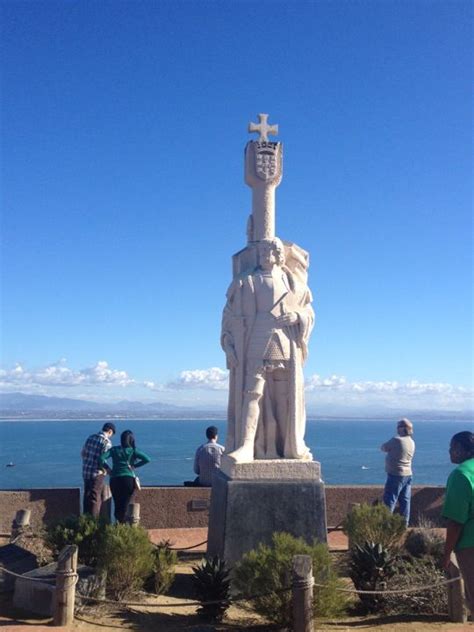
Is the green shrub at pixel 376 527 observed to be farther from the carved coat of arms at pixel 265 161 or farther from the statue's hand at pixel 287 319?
the carved coat of arms at pixel 265 161

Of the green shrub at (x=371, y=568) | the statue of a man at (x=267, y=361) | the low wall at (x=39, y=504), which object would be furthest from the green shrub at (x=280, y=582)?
the low wall at (x=39, y=504)

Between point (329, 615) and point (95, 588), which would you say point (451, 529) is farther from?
point (95, 588)

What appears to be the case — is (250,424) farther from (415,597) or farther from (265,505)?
(415,597)

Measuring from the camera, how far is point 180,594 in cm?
796

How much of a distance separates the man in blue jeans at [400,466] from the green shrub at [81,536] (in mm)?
4767

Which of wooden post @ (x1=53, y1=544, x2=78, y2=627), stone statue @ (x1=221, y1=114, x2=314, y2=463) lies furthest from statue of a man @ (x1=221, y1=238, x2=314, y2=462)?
wooden post @ (x1=53, y1=544, x2=78, y2=627)

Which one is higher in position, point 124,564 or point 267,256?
point 267,256

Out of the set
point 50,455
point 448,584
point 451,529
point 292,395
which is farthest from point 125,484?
point 50,455

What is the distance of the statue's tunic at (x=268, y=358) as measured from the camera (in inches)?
340

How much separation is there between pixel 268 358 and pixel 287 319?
1.94 ft

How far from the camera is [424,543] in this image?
898 cm

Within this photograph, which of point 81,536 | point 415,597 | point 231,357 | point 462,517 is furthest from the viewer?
point 231,357

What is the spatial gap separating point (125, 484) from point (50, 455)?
3120 inches

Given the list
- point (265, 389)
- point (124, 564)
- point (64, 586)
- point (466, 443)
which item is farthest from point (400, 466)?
point (64, 586)
